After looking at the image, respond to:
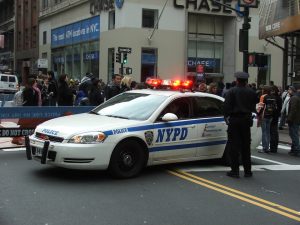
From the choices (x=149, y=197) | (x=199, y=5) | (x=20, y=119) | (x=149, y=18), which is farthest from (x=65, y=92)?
(x=199, y=5)

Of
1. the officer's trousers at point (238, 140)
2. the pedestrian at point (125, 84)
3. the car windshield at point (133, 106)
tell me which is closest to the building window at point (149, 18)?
the pedestrian at point (125, 84)

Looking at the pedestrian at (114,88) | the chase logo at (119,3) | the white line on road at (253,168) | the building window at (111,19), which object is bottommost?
the white line on road at (253,168)

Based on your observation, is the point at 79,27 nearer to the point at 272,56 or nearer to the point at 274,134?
the point at 272,56

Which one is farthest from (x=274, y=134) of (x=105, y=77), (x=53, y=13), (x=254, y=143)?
(x=53, y=13)

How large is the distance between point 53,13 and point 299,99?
4098 cm

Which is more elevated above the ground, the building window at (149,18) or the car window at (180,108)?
the building window at (149,18)

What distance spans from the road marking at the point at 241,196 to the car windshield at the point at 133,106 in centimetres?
118

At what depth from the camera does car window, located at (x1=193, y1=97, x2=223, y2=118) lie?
982cm

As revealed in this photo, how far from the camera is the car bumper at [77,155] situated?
8.06 metres

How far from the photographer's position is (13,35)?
225 ft

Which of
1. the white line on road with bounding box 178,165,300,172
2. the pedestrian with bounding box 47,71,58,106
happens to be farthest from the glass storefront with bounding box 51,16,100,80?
the white line on road with bounding box 178,165,300,172

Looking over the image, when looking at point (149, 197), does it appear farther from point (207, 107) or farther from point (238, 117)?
point (207, 107)

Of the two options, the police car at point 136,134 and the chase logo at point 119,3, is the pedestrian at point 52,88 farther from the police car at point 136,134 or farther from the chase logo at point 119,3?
the chase logo at point 119,3

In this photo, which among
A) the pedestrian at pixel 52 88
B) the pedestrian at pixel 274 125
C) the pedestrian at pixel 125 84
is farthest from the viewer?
the pedestrian at pixel 52 88
